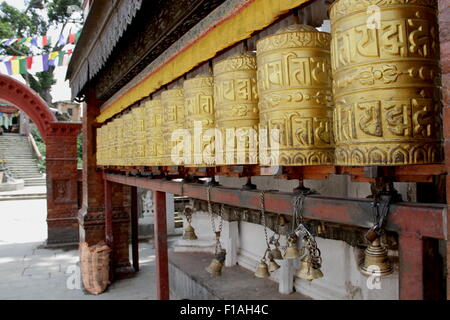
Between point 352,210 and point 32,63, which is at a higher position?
point 32,63

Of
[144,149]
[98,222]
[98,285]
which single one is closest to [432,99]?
[144,149]

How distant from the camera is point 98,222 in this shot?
23.0 ft

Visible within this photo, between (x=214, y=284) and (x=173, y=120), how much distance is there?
2.70 meters

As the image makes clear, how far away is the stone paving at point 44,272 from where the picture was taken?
20.0 ft

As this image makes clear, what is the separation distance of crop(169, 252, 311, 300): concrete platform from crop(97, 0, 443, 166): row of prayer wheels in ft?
8.07

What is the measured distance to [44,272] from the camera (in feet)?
24.1

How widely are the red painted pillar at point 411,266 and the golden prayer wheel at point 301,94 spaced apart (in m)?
0.44

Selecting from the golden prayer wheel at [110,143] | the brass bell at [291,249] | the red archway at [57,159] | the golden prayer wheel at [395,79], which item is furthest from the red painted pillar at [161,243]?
the red archway at [57,159]

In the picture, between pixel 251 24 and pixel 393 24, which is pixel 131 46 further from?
pixel 393 24

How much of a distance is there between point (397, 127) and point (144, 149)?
2633 millimetres

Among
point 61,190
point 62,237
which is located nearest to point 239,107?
point 62,237

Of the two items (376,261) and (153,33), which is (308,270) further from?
(153,33)

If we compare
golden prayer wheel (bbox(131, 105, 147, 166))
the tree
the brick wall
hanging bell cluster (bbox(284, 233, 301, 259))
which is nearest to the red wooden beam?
hanging bell cluster (bbox(284, 233, 301, 259))

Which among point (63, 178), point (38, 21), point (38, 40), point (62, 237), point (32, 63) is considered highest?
point (38, 21)
